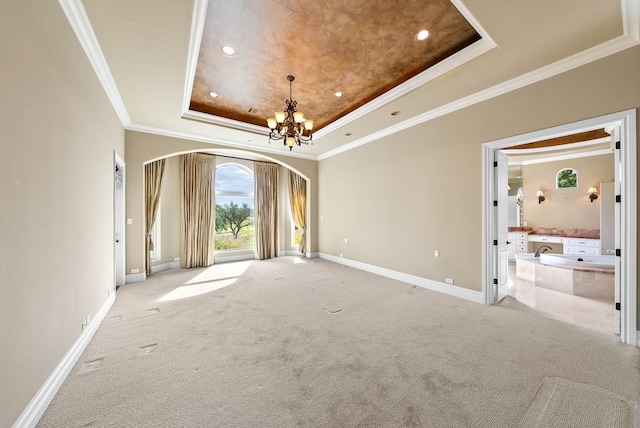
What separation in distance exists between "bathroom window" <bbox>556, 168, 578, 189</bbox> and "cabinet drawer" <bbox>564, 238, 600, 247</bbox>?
1541 millimetres

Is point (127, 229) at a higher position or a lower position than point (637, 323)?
higher

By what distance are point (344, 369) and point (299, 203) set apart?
6135 mm

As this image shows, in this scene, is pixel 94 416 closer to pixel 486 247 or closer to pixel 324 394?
pixel 324 394

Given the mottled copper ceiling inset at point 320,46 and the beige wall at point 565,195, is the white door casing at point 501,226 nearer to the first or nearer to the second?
the mottled copper ceiling inset at point 320,46

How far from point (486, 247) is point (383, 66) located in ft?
9.83

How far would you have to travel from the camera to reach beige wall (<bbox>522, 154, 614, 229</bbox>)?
659cm

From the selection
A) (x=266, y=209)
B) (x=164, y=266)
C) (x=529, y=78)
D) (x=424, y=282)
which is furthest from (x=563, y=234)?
(x=164, y=266)

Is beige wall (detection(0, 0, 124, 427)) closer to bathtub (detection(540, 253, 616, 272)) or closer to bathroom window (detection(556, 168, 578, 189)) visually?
bathtub (detection(540, 253, 616, 272))

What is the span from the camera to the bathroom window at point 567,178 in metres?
6.97

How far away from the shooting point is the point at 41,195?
181 cm

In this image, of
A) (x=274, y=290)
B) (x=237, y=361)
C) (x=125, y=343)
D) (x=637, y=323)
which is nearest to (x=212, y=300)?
(x=274, y=290)

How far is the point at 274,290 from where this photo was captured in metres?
4.39

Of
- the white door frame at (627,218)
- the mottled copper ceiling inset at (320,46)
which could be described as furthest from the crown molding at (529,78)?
the mottled copper ceiling inset at (320,46)

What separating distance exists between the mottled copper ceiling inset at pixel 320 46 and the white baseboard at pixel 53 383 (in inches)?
134
